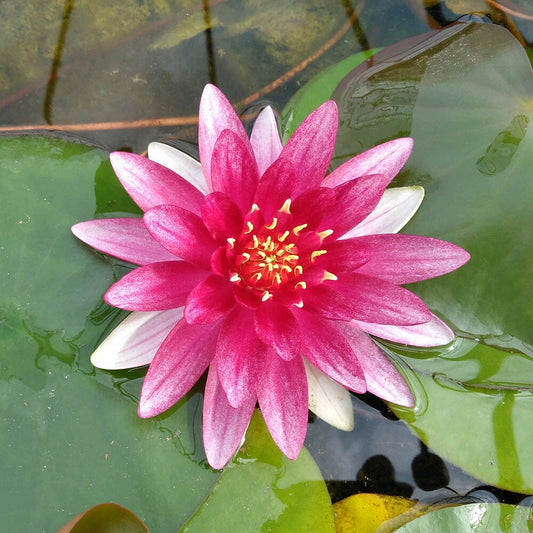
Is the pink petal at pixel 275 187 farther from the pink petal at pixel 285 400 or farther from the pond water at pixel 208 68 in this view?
the pond water at pixel 208 68

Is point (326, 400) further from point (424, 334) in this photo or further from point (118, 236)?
point (118, 236)

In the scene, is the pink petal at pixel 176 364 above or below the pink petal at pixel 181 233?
below

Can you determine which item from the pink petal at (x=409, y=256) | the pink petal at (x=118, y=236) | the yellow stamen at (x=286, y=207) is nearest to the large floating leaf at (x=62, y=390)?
the pink petal at (x=118, y=236)

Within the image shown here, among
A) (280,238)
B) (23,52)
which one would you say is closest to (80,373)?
(280,238)

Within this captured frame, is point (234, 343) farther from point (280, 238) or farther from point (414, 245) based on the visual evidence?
point (414, 245)

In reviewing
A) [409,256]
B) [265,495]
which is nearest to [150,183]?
[409,256]

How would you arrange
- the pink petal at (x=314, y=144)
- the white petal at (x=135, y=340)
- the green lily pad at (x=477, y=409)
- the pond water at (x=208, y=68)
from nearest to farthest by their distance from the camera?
the pink petal at (x=314, y=144) < the white petal at (x=135, y=340) < the green lily pad at (x=477, y=409) < the pond water at (x=208, y=68)
